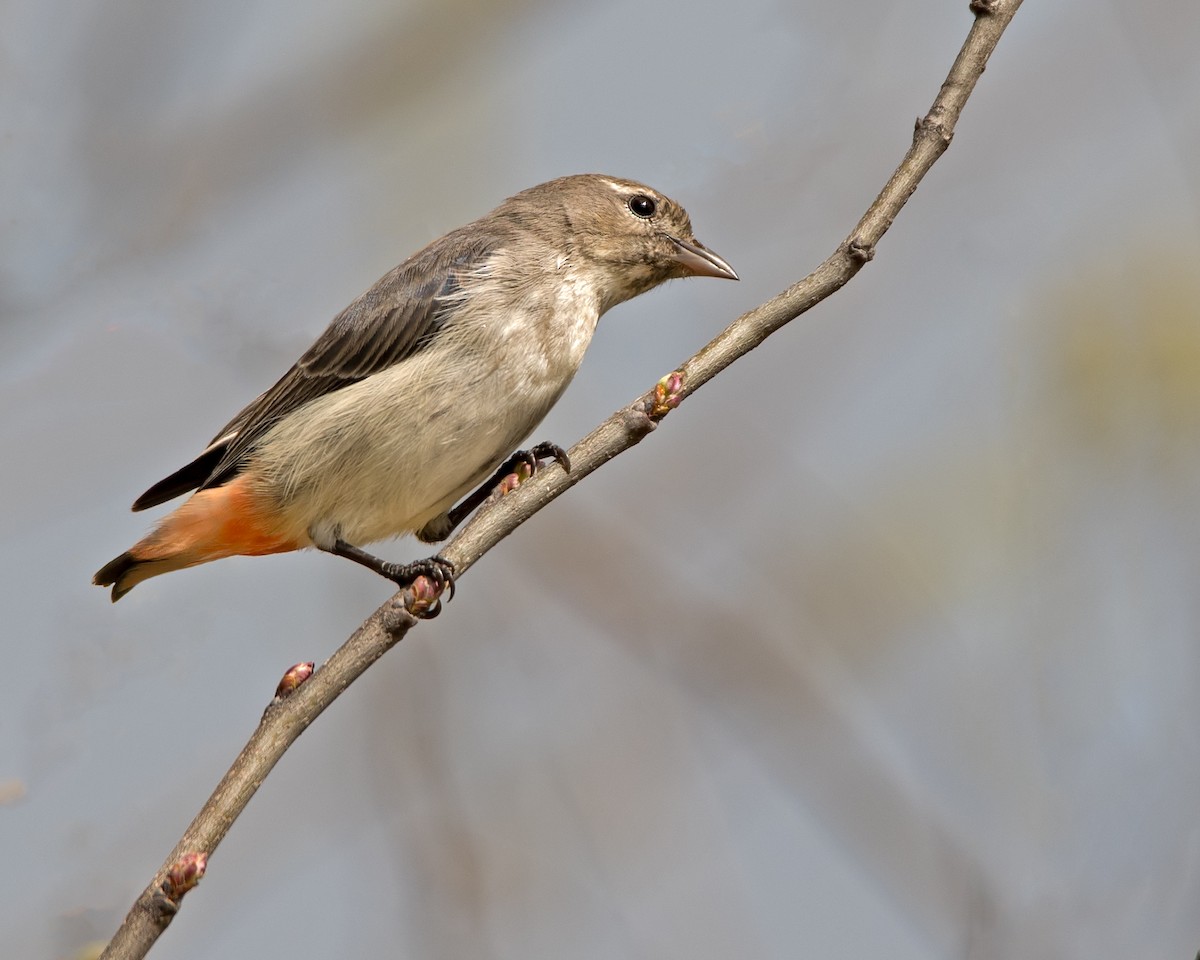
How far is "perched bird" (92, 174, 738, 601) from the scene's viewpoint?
205 inches

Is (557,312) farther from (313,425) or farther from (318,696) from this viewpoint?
(318,696)

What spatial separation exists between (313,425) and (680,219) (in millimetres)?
2026

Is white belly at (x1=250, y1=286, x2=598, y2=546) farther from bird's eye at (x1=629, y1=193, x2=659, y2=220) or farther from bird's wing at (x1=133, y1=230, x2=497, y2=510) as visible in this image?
bird's eye at (x1=629, y1=193, x2=659, y2=220)

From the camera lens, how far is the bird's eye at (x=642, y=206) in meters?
6.11

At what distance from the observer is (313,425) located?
5496 millimetres

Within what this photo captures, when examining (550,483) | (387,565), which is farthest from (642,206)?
(550,483)

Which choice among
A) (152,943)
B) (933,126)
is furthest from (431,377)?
(152,943)

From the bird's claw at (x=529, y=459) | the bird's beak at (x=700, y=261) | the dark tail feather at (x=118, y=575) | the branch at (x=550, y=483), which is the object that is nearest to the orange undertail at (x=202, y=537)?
the dark tail feather at (x=118, y=575)

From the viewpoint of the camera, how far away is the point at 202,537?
5.40 m

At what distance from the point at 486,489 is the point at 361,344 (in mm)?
854

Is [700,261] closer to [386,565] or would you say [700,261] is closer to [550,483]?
[386,565]

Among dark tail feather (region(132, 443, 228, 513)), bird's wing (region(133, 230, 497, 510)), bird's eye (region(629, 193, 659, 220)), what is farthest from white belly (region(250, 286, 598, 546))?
bird's eye (region(629, 193, 659, 220))

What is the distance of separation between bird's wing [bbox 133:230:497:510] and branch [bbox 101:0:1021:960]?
6.25 feet

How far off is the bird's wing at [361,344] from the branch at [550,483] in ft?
6.25
